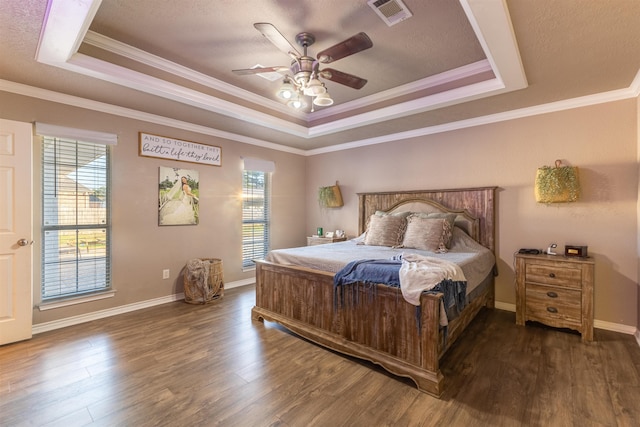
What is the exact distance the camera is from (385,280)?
224 centimetres

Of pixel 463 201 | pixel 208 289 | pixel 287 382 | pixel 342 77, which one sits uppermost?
pixel 342 77

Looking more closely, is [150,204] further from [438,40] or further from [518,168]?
[518,168]

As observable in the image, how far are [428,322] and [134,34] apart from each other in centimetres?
328

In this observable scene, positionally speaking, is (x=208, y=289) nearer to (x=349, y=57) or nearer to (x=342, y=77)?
(x=342, y=77)

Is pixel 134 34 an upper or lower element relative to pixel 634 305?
upper

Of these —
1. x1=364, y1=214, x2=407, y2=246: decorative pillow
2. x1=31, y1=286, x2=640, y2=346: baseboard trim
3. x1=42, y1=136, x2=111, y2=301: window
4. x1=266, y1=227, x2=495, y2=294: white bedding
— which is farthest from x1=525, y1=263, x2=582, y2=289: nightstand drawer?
x1=42, y1=136, x2=111, y2=301: window

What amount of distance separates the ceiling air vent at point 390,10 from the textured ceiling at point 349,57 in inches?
2.5

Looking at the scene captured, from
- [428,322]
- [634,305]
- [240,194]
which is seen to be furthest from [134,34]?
[634,305]

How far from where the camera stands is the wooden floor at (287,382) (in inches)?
68.6

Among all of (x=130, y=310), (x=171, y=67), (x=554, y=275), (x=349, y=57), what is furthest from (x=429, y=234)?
(x=130, y=310)

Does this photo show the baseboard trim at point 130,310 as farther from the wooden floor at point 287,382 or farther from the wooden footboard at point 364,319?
the wooden footboard at point 364,319

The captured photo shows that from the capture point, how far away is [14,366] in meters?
2.29

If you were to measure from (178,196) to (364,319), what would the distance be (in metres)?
3.04

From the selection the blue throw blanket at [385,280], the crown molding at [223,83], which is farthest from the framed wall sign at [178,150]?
the blue throw blanket at [385,280]
